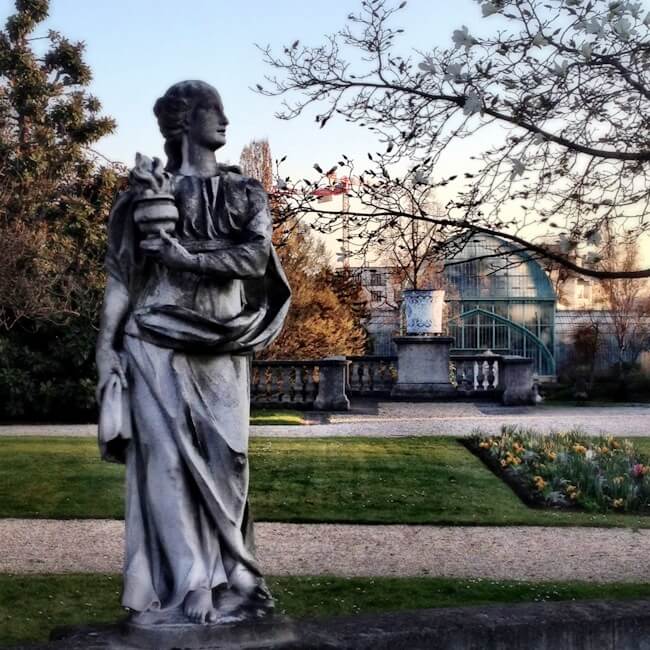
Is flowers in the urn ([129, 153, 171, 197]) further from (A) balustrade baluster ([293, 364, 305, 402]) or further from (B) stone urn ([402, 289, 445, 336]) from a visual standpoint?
(B) stone urn ([402, 289, 445, 336])

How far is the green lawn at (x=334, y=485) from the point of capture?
10.5 meters

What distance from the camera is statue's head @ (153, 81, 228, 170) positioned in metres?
3.98

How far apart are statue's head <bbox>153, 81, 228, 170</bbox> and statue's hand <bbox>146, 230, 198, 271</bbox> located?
47 cm

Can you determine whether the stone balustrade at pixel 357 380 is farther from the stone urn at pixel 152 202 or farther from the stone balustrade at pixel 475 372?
the stone urn at pixel 152 202

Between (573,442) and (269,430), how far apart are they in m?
5.51

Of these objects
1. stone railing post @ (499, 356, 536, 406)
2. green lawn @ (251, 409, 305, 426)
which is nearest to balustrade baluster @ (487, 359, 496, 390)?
stone railing post @ (499, 356, 536, 406)

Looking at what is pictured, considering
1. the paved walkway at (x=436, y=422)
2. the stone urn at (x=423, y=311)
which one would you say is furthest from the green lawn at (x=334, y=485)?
the stone urn at (x=423, y=311)

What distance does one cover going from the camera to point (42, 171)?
21.9m

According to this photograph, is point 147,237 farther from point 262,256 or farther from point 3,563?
point 3,563

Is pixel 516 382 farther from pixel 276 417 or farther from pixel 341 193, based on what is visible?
pixel 341 193

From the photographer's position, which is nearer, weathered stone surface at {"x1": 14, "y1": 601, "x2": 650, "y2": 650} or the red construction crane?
weathered stone surface at {"x1": 14, "y1": 601, "x2": 650, "y2": 650}

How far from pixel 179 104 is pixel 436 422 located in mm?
14819

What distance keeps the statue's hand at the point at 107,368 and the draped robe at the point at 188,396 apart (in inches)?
1.6

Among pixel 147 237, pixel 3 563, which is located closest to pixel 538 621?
pixel 147 237
